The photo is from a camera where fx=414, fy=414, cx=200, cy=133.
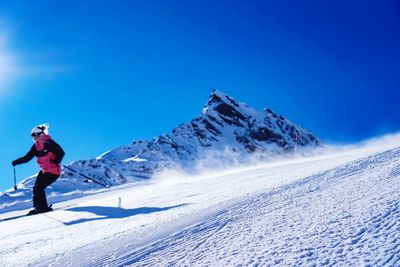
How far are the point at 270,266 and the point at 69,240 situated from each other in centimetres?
256

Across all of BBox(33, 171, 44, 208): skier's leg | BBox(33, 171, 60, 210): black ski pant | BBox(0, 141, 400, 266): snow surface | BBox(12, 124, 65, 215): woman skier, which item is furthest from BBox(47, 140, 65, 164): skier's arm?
BBox(0, 141, 400, 266): snow surface

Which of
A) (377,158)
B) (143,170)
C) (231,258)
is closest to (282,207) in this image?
(231,258)

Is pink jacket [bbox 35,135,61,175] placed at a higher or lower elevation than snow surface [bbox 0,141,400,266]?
higher

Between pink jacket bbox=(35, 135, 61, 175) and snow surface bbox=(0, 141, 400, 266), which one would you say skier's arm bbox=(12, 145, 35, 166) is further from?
snow surface bbox=(0, 141, 400, 266)

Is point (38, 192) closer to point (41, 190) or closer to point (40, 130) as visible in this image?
point (41, 190)

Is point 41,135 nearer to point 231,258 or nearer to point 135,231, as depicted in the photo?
point 135,231

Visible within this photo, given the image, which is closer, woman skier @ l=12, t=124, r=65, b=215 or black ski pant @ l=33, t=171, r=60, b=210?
black ski pant @ l=33, t=171, r=60, b=210

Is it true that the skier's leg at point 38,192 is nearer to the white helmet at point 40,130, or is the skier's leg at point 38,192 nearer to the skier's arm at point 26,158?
the skier's arm at point 26,158

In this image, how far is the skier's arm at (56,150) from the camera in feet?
31.2

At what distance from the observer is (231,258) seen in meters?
2.77

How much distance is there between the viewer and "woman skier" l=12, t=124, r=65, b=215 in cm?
943

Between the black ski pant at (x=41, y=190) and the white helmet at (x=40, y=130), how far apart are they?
0.94 meters

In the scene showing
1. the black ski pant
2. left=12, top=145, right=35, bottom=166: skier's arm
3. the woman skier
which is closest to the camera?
the black ski pant

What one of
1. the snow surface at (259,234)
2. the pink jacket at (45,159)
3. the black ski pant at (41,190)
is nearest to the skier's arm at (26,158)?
the pink jacket at (45,159)
